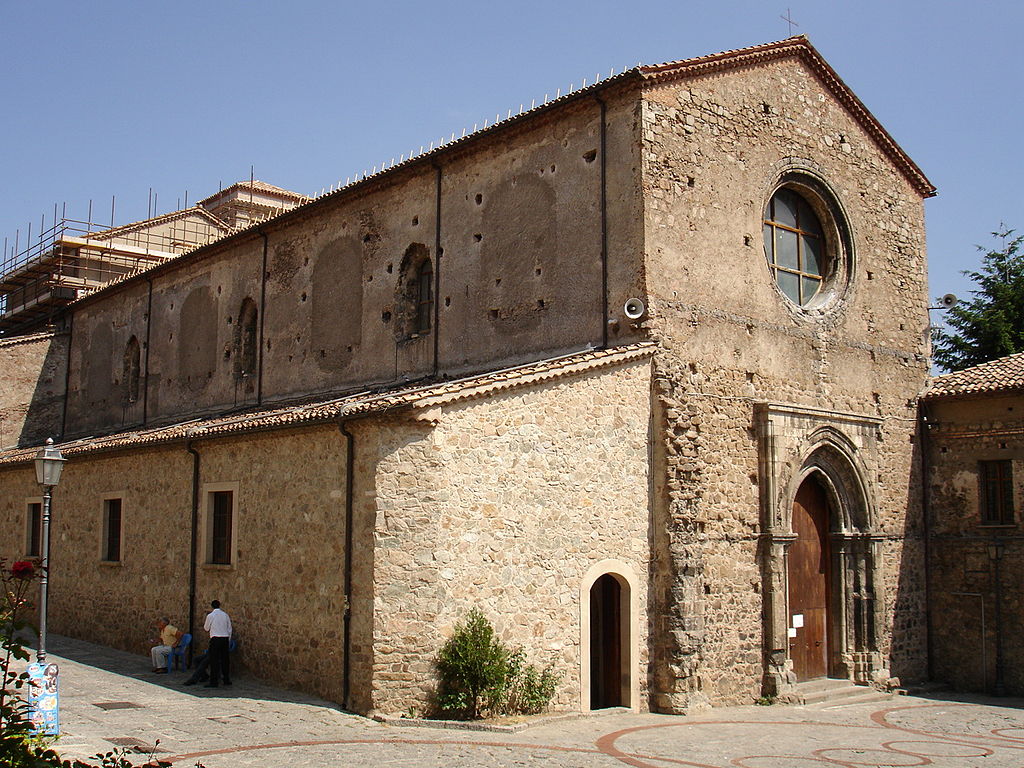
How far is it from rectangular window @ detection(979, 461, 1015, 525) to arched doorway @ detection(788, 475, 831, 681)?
131 inches

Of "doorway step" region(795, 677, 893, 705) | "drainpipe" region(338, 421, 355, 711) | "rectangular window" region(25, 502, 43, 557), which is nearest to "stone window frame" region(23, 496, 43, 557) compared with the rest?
"rectangular window" region(25, 502, 43, 557)

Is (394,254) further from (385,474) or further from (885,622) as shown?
(885,622)

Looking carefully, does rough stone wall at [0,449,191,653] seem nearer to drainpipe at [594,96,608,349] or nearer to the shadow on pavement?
the shadow on pavement

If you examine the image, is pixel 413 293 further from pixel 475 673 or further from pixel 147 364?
pixel 147 364

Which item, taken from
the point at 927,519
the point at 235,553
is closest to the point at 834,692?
the point at 927,519

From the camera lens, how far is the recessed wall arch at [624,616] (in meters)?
14.1

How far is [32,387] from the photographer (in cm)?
3042

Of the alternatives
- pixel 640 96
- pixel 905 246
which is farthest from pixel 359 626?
pixel 905 246

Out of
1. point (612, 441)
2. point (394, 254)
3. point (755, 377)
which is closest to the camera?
point (612, 441)

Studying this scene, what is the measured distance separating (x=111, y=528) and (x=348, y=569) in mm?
9293

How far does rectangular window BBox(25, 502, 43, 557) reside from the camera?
23.3 metres

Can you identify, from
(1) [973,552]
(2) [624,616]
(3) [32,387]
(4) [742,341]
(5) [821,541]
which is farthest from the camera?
(3) [32,387]

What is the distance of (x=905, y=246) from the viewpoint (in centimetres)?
2034

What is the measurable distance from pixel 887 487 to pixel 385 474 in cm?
1046
